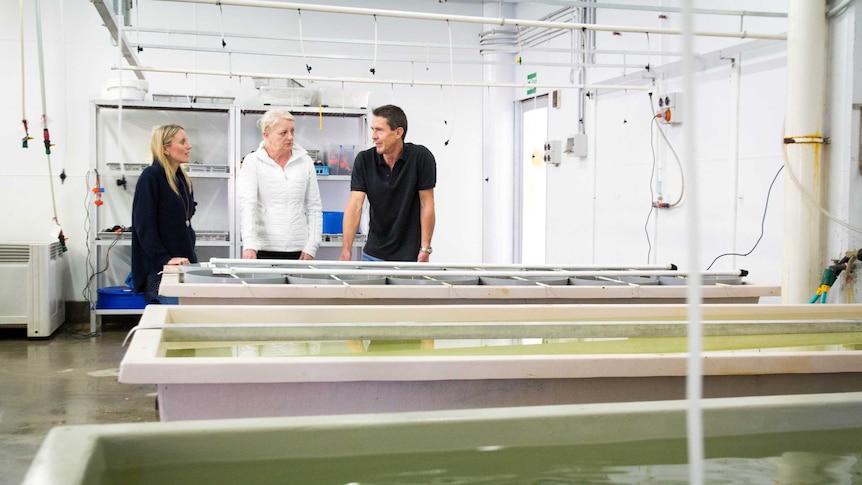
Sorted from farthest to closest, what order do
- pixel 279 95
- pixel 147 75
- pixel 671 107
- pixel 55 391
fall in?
pixel 147 75, pixel 279 95, pixel 671 107, pixel 55 391

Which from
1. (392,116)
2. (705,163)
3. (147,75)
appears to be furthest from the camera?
(147,75)

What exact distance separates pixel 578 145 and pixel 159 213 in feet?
10.8

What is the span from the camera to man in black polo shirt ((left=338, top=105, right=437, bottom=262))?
3314 mm

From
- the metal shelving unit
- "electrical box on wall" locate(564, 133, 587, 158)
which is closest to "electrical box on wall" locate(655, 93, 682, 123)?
"electrical box on wall" locate(564, 133, 587, 158)

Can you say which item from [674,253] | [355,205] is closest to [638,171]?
[674,253]

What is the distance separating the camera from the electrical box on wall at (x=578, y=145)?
562cm

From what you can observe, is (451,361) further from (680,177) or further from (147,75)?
(147,75)

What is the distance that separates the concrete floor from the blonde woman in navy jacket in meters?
0.65

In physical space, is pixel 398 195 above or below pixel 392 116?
below

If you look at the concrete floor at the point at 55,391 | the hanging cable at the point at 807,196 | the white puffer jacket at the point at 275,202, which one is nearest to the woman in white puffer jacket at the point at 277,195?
the white puffer jacket at the point at 275,202

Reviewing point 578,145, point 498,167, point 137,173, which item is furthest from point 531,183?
point 137,173

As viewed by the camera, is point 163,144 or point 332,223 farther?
point 332,223

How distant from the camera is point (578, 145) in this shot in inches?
222

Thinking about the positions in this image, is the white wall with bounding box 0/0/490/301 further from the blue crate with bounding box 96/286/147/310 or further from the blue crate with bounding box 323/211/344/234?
the blue crate with bounding box 323/211/344/234
